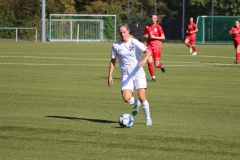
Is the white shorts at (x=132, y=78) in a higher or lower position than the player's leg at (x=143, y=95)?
higher

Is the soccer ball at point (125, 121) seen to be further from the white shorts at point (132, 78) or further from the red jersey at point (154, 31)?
the red jersey at point (154, 31)

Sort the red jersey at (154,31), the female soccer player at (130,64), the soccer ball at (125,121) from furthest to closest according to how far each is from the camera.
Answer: the red jersey at (154,31)
the female soccer player at (130,64)
the soccer ball at (125,121)

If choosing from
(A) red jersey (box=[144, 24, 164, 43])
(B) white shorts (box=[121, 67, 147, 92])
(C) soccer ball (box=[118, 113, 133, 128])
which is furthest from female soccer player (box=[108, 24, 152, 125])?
(A) red jersey (box=[144, 24, 164, 43])

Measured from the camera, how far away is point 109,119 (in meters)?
13.1

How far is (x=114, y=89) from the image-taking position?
19.4 m

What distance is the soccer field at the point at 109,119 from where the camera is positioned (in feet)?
31.7

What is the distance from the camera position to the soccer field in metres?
9.66

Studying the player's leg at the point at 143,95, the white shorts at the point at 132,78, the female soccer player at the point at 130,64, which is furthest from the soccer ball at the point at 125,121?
the white shorts at the point at 132,78

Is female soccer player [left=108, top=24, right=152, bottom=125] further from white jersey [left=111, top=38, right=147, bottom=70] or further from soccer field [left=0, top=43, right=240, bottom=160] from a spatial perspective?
soccer field [left=0, top=43, right=240, bottom=160]

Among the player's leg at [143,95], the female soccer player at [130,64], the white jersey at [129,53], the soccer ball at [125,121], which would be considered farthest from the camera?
the white jersey at [129,53]

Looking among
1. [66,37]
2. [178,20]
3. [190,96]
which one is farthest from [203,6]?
[190,96]

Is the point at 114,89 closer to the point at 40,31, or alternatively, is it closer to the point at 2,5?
the point at 40,31

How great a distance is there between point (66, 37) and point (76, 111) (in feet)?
164

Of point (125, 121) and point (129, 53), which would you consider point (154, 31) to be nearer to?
point (129, 53)
